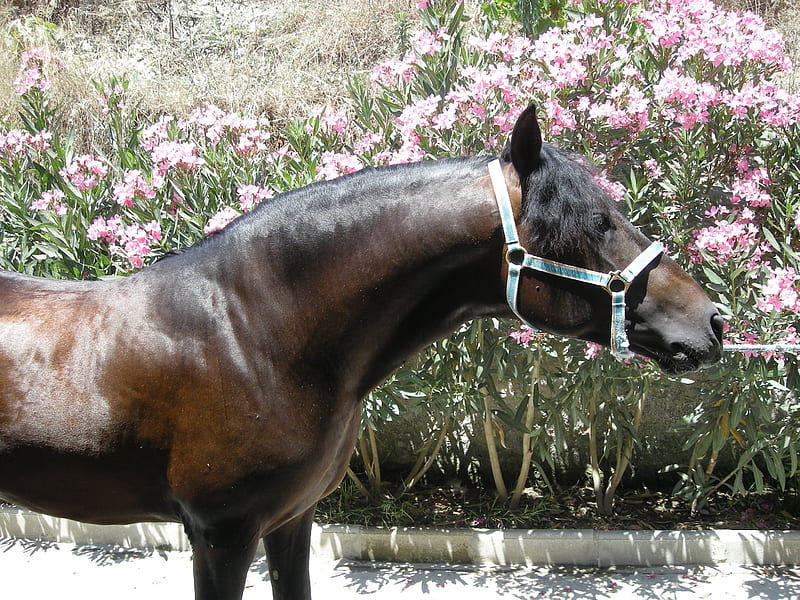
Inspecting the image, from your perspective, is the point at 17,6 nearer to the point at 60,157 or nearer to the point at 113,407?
the point at 60,157

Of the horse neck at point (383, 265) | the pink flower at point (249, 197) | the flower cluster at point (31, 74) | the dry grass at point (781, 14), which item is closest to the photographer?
the horse neck at point (383, 265)

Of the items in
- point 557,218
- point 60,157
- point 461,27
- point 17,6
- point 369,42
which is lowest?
point 557,218

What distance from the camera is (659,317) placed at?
5.47 ft

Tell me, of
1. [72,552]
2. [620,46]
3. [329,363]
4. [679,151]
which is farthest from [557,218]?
[72,552]

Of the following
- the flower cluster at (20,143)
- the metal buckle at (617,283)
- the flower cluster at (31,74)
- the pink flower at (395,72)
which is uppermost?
the flower cluster at (31,74)

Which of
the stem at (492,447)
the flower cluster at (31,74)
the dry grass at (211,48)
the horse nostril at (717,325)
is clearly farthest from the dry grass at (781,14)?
the horse nostril at (717,325)

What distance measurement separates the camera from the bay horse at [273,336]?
66.0 inches

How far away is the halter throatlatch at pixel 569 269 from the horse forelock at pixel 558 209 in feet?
0.09

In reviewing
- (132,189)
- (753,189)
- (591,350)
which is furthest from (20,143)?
(753,189)

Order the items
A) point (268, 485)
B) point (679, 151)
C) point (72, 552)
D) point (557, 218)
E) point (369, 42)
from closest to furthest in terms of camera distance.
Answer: point (557, 218) → point (268, 485) → point (679, 151) → point (72, 552) → point (369, 42)

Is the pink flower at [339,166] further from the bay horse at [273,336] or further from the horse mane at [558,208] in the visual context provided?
the horse mane at [558,208]

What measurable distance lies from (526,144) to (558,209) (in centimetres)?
16

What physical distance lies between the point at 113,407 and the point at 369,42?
5.97 meters

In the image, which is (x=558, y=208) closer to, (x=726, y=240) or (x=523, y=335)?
(x=523, y=335)
